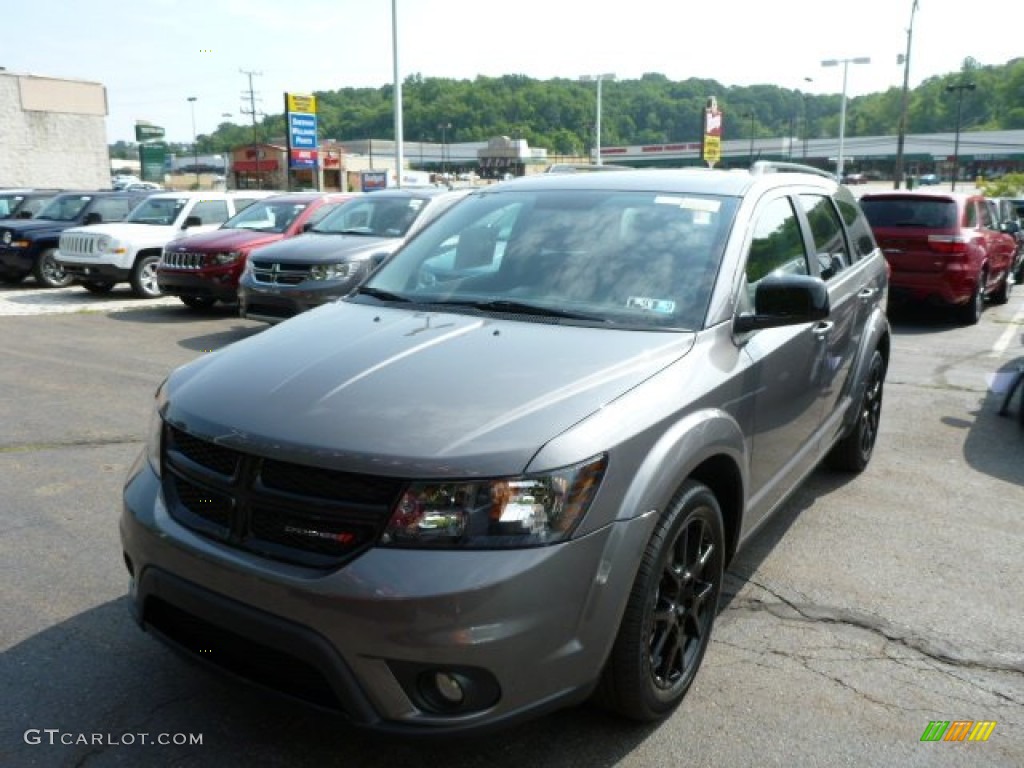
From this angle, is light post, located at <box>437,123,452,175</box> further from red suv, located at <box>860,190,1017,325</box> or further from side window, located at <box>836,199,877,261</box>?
side window, located at <box>836,199,877,261</box>

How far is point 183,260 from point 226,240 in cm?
62

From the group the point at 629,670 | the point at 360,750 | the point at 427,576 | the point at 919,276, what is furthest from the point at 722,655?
the point at 919,276

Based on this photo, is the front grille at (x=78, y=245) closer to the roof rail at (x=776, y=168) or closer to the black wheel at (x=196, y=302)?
the black wheel at (x=196, y=302)

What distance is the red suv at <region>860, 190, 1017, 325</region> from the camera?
11.3 metres

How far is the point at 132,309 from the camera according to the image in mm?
12898

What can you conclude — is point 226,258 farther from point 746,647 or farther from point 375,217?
point 746,647

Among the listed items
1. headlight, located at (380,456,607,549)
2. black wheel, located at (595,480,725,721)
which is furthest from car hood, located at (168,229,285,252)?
headlight, located at (380,456,607,549)

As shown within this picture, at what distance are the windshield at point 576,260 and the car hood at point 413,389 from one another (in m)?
0.20

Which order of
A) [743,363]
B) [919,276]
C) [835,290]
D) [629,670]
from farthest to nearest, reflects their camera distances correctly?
[919,276] < [835,290] < [743,363] < [629,670]

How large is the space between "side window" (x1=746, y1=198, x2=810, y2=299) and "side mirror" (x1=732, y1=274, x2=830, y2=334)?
229 millimetres

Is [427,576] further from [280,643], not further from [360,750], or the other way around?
[360,750]

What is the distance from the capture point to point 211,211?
1486cm

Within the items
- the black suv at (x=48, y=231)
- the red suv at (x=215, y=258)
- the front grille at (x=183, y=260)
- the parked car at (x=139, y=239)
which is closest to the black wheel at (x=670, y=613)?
the red suv at (x=215, y=258)

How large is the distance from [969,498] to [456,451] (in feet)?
13.3
